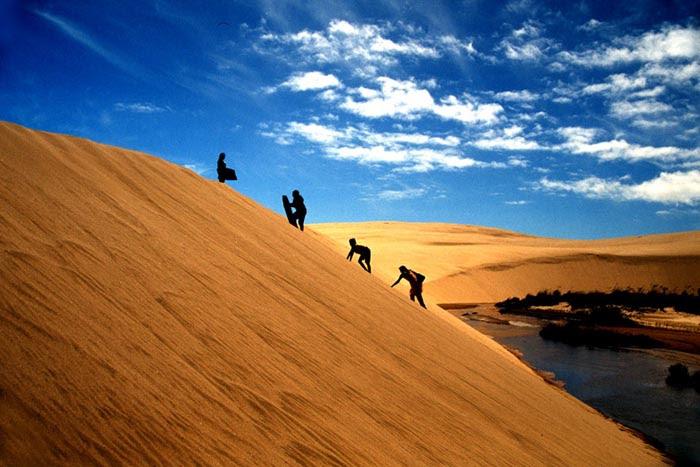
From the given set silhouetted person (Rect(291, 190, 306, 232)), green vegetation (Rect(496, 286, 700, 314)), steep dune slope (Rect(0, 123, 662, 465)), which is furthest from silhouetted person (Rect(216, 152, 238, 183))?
green vegetation (Rect(496, 286, 700, 314))

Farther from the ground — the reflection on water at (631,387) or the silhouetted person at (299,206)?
the silhouetted person at (299,206)

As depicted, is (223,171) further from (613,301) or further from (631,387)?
(613,301)

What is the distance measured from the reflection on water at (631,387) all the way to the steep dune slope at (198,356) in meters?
1.70

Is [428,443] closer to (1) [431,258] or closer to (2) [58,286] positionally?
(2) [58,286]

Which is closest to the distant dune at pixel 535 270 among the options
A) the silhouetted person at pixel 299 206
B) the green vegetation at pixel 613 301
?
the green vegetation at pixel 613 301

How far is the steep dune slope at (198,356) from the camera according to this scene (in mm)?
2104

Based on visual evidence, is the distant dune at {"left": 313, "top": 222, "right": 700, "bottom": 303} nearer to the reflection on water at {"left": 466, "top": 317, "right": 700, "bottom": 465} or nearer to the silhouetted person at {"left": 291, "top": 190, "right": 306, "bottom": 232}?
the reflection on water at {"left": 466, "top": 317, "right": 700, "bottom": 465}

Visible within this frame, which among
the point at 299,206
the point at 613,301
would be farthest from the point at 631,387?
the point at 613,301

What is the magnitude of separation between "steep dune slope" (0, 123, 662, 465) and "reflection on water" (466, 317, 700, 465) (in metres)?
1.70

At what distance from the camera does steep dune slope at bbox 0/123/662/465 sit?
210cm

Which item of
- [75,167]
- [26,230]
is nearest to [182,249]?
[26,230]

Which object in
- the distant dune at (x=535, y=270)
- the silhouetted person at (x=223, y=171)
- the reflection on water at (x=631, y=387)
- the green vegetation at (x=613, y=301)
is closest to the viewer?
the reflection on water at (x=631, y=387)

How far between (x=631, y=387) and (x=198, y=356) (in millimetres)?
10390

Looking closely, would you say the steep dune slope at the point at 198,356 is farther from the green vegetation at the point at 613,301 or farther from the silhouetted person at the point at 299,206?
the green vegetation at the point at 613,301
